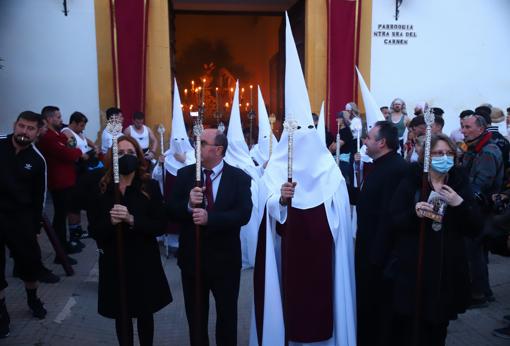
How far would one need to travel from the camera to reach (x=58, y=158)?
22.4 feet

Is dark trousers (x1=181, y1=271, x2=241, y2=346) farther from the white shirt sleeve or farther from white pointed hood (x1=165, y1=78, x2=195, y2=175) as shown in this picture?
white pointed hood (x1=165, y1=78, x2=195, y2=175)

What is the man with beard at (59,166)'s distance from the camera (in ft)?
21.9

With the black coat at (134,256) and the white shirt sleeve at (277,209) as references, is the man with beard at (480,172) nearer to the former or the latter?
the white shirt sleeve at (277,209)

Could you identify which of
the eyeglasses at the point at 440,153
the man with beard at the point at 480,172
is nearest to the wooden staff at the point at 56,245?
the eyeglasses at the point at 440,153

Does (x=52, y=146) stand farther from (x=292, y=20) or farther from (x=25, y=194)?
(x=292, y=20)

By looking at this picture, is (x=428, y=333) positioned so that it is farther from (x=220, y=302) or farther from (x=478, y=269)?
(x=478, y=269)

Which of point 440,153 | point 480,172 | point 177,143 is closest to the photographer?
point 440,153

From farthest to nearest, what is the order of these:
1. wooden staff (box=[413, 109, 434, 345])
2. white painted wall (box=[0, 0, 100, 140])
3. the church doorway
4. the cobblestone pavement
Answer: the church doorway
white painted wall (box=[0, 0, 100, 140])
the cobblestone pavement
wooden staff (box=[413, 109, 434, 345])

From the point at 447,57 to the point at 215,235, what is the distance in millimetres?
10151

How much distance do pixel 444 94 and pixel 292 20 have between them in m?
4.40

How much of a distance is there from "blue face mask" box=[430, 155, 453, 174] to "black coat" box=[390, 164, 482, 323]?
4.6 inches

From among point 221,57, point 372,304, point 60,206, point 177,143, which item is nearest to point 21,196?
point 60,206

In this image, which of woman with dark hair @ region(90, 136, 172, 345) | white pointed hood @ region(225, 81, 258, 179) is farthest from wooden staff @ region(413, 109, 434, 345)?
white pointed hood @ region(225, 81, 258, 179)

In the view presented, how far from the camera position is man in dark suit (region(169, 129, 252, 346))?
3.73 meters
